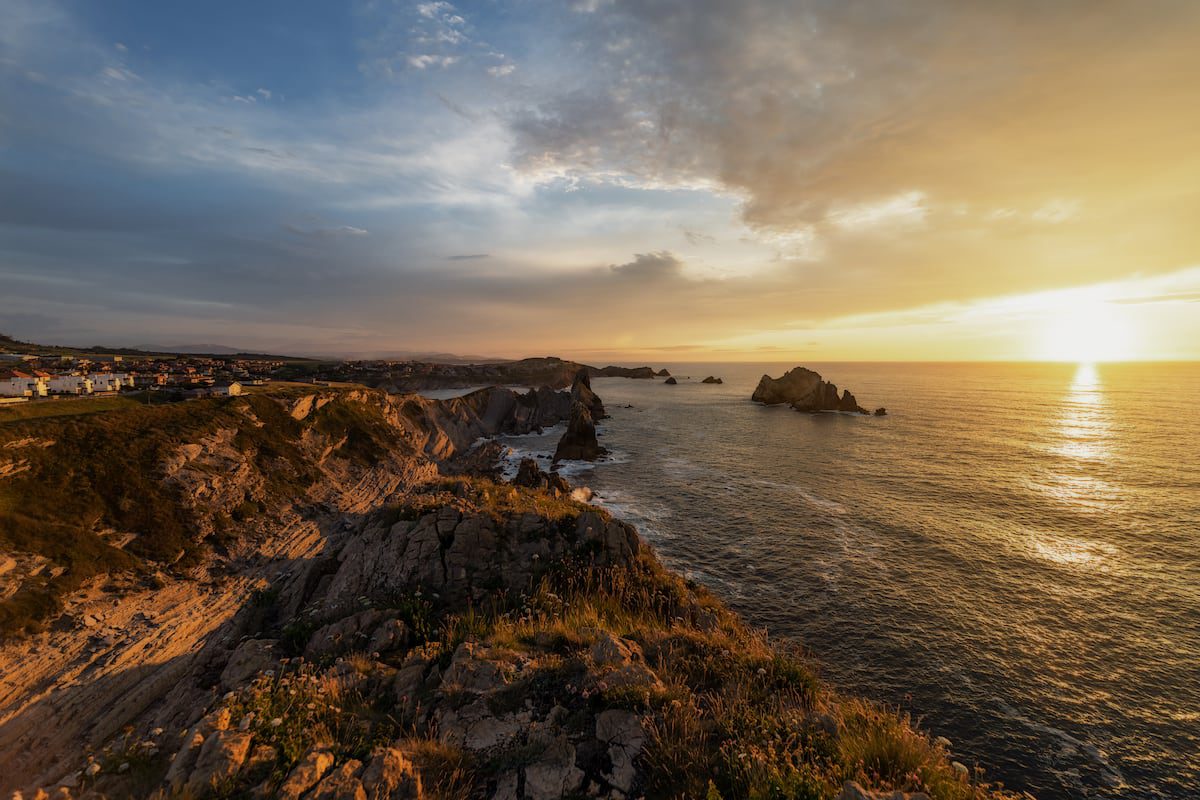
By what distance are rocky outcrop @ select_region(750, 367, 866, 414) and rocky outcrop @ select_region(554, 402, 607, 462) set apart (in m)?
72.3

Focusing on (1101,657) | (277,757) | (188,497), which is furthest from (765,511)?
(188,497)

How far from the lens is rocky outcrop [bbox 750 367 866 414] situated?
113 metres

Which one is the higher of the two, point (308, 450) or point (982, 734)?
point (308, 450)

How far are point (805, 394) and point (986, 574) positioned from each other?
95.1 metres

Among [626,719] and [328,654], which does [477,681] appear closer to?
[626,719]

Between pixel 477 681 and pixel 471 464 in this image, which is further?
pixel 471 464

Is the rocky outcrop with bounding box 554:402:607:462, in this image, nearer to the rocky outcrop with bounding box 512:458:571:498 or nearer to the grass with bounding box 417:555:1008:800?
the rocky outcrop with bounding box 512:458:571:498

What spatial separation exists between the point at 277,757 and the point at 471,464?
6183 centimetres

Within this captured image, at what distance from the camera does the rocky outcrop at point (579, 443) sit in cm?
6662

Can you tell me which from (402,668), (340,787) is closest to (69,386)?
(402,668)

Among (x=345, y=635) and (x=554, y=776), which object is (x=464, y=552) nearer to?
(x=345, y=635)

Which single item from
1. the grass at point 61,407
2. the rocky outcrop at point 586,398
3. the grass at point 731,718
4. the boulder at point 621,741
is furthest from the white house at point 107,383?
the boulder at point 621,741

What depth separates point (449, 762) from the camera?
5.81 metres

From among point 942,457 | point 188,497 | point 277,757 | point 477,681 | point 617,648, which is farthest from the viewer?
point 942,457
